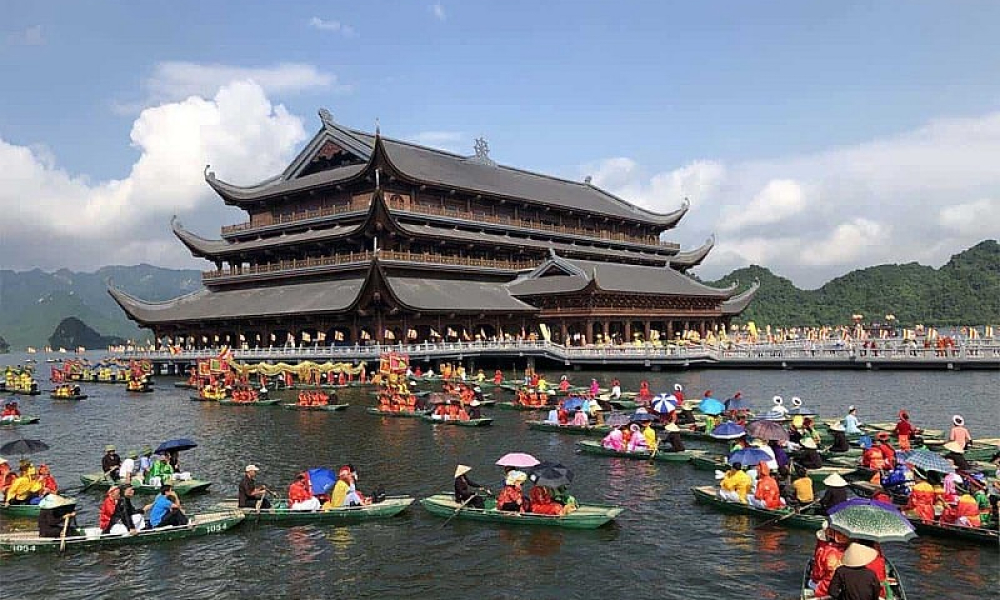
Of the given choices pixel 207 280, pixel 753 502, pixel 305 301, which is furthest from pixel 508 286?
pixel 753 502

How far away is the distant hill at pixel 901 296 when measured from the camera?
145m

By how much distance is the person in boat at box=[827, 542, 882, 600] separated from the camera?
10.7 metres

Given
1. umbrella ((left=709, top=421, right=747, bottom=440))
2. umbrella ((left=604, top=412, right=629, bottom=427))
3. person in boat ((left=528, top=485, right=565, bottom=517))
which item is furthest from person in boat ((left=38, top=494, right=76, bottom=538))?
umbrella ((left=709, top=421, right=747, bottom=440))

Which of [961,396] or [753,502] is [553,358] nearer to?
[961,396]

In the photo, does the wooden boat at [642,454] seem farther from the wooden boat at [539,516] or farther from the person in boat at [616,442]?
the wooden boat at [539,516]

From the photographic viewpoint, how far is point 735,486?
1970 cm

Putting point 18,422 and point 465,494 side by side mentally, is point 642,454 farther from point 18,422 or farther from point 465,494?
point 18,422

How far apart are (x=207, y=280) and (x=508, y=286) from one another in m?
32.7

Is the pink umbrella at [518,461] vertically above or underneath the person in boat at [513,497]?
above

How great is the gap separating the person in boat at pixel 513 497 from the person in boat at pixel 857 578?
9201 millimetres

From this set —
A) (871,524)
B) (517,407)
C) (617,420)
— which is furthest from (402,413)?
(871,524)

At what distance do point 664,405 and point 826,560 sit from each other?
62.7 ft

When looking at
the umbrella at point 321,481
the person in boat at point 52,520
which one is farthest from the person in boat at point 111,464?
the umbrella at point 321,481

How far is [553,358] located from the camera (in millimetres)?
61219
